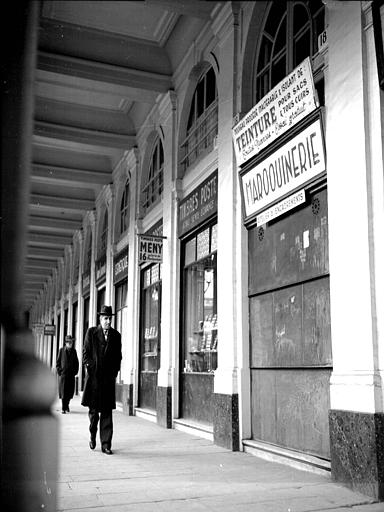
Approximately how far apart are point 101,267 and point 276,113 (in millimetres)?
12492

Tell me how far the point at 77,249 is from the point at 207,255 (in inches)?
585

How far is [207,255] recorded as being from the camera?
9852mm

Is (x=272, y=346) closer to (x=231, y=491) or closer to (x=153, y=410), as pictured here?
(x=231, y=491)

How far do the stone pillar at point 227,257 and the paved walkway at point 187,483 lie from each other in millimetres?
526

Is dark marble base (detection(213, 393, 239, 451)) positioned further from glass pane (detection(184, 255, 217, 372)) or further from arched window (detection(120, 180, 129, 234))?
arched window (detection(120, 180, 129, 234))

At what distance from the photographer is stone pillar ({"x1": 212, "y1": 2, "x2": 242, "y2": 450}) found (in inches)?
313

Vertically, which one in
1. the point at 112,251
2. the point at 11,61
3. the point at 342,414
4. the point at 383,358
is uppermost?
the point at 112,251

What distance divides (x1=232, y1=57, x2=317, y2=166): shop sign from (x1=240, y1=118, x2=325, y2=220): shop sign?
194 mm

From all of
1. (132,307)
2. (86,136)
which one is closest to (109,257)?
(132,307)

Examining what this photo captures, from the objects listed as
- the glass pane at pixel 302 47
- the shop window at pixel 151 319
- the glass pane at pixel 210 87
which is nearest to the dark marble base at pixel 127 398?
the shop window at pixel 151 319

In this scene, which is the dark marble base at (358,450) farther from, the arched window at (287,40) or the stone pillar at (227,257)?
the arched window at (287,40)

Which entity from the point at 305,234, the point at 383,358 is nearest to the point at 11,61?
the point at 383,358

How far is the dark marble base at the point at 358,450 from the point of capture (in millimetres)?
4809

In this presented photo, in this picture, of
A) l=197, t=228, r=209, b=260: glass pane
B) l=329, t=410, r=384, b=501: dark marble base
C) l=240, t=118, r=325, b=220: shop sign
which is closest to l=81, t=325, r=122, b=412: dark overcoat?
l=240, t=118, r=325, b=220: shop sign
